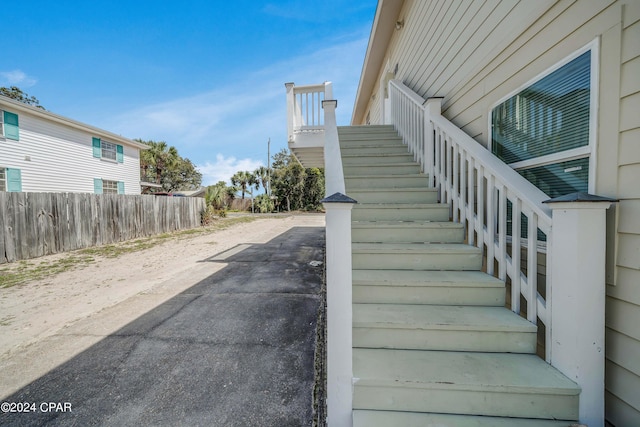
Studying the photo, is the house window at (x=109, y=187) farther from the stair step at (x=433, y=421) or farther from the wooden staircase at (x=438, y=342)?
the stair step at (x=433, y=421)

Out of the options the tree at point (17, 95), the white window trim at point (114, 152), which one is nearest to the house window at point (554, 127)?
the white window trim at point (114, 152)

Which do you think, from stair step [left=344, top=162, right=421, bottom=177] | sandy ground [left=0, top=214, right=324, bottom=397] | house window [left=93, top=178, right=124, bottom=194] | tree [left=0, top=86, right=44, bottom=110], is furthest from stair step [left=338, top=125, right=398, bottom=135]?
tree [left=0, top=86, right=44, bottom=110]

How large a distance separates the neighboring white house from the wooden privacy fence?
4439 millimetres

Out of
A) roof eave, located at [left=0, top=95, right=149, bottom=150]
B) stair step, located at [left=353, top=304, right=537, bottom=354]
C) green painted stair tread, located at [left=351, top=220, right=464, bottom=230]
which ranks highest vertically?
roof eave, located at [left=0, top=95, right=149, bottom=150]

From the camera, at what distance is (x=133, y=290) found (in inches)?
150

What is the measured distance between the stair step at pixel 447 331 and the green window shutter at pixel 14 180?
44.1ft

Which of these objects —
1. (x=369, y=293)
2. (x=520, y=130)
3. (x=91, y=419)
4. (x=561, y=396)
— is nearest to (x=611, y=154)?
(x=520, y=130)

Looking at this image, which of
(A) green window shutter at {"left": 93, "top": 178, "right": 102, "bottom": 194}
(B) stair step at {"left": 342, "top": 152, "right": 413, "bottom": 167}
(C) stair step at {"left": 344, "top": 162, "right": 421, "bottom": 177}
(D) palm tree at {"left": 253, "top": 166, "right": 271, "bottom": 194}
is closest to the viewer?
(C) stair step at {"left": 344, "top": 162, "right": 421, "bottom": 177}

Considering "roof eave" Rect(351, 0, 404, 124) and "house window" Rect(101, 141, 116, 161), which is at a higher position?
"roof eave" Rect(351, 0, 404, 124)

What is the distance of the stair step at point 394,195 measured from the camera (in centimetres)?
305

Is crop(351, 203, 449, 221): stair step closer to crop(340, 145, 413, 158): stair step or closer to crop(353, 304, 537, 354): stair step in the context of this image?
crop(353, 304, 537, 354): stair step

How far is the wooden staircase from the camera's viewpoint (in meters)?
1.33

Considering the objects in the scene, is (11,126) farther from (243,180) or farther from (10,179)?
(243,180)

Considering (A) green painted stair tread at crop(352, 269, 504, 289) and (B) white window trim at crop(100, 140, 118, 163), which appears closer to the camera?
(A) green painted stair tread at crop(352, 269, 504, 289)
